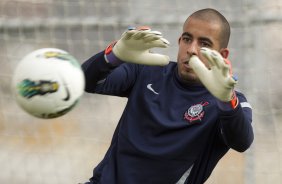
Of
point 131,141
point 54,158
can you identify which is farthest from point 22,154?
point 131,141

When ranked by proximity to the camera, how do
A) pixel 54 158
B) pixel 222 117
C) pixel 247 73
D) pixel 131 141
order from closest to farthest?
pixel 222 117
pixel 131 141
pixel 247 73
pixel 54 158

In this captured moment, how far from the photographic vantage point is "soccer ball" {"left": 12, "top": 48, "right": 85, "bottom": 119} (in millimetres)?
3291

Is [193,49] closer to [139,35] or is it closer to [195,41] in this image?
[195,41]

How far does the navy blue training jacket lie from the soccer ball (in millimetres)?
238

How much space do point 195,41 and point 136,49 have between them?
278mm

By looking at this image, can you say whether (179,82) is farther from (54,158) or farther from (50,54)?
(54,158)

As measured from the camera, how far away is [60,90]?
3.31 meters

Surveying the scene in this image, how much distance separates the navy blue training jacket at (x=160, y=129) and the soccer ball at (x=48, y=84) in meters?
0.24

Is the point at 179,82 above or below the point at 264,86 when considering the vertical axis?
above

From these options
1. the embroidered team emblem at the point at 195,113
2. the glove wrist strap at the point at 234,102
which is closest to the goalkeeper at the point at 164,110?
the embroidered team emblem at the point at 195,113

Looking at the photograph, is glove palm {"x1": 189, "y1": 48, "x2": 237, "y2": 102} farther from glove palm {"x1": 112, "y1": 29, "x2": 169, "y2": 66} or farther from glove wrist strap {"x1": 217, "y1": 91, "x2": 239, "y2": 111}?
glove palm {"x1": 112, "y1": 29, "x2": 169, "y2": 66}

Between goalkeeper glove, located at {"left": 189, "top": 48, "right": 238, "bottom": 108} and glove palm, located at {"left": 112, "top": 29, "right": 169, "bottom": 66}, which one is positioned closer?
goalkeeper glove, located at {"left": 189, "top": 48, "right": 238, "bottom": 108}

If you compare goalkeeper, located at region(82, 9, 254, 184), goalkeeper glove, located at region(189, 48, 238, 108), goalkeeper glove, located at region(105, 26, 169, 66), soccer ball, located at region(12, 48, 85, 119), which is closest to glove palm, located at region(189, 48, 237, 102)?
goalkeeper glove, located at region(189, 48, 238, 108)

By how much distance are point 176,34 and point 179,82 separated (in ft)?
5.96
